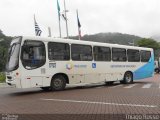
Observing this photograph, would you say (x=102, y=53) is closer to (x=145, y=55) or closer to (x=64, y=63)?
(x=64, y=63)

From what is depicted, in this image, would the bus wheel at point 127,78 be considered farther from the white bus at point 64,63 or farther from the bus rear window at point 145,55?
the bus rear window at point 145,55

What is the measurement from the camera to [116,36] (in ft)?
330

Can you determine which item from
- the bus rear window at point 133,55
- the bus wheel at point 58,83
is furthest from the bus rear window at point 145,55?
the bus wheel at point 58,83

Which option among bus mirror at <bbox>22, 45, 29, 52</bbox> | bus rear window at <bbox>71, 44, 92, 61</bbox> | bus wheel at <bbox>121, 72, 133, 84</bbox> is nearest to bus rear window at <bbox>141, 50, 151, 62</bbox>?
bus wheel at <bbox>121, 72, 133, 84</bbox>

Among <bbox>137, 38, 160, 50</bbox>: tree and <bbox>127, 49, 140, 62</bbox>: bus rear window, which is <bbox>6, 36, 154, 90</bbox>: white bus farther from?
<bbox>137, 38, 160, 50</bbox>: tree

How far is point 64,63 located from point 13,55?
303 centimetres

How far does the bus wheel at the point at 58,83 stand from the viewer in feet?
58.9

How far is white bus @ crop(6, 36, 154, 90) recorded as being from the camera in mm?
16516

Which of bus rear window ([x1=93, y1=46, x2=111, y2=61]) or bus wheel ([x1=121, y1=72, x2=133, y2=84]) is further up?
bus rear window ([x1=93, y1=46, x2=111, y2=61])

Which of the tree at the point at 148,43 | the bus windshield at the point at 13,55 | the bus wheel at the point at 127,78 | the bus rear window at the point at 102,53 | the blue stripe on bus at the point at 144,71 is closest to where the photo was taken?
the bus windshield at the point at 13,55

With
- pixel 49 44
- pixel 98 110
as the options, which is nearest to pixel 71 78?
pixel 49 44

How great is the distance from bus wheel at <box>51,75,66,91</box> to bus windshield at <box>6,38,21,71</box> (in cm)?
247

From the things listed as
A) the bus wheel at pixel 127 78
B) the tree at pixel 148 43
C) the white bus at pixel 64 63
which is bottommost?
the bus wheel at pixel 127 78

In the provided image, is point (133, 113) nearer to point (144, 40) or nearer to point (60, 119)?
point (60, 119)
